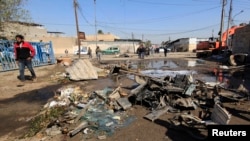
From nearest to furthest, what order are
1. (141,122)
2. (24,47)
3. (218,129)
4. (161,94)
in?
(218,129), (141,122), (161,94), (24,47)

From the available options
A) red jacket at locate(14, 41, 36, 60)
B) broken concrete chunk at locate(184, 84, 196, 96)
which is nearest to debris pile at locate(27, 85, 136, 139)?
broken concrete chunk at locate(184, 84, 196, 96)

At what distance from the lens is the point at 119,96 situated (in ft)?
21.3

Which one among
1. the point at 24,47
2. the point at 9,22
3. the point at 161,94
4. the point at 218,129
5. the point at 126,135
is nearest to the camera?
the point at 218,129

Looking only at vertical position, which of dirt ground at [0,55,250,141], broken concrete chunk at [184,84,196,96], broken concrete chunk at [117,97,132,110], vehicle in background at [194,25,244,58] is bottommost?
dirt ground at [0,55,250,141]

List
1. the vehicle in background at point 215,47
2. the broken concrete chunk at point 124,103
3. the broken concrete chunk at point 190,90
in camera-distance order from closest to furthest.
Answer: the broken concrete chunk at point 124,103 → the broken concrete chunk at point 190,90 → the vehicle in background at point 215,47

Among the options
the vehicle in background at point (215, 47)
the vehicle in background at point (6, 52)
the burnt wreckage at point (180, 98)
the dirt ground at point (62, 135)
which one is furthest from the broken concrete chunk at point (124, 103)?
the vehicle in background at point (215, 47)

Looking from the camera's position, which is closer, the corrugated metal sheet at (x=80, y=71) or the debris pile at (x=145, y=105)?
the debris pile at (x=145, y=105)

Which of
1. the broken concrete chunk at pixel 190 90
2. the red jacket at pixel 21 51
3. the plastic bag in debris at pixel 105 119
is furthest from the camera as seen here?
the red jacket at pixel 21 51

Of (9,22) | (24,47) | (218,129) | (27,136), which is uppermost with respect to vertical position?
(9,22)

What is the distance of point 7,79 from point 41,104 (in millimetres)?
5340

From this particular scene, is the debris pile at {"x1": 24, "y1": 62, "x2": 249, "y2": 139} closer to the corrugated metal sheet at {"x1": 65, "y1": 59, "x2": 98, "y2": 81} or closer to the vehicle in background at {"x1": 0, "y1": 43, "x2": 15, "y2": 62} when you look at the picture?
the corrugated metal sheet at {"x1": 65, "y1": 59, "x2": 98, "y2": 81}

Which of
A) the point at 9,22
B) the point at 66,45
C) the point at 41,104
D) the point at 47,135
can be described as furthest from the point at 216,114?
the point at 66,45

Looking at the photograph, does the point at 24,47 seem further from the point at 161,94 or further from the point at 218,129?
the point at 218,129

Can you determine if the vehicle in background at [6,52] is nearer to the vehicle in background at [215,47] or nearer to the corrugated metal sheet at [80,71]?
the corrugated metal sheet at [80,71]
